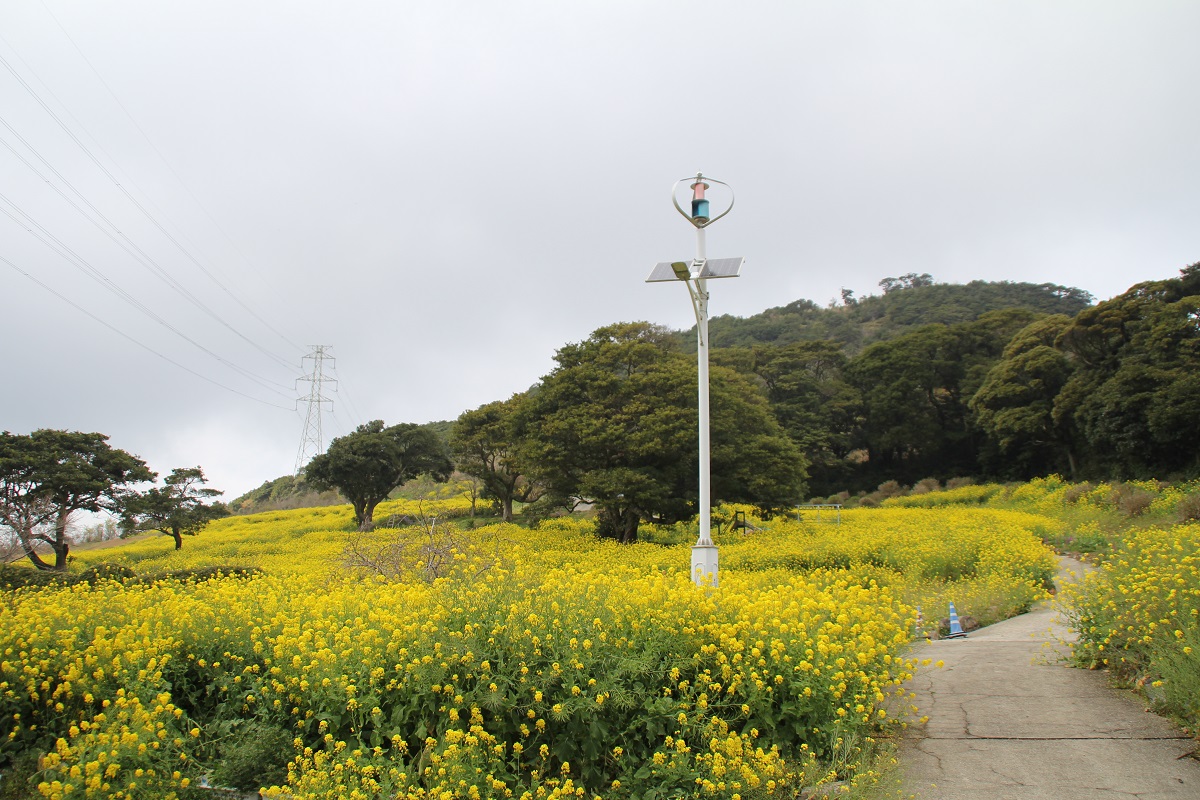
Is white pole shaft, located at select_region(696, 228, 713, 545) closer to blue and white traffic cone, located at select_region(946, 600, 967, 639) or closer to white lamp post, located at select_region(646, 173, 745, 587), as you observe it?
white lamp post, located at select_region(646, 173, 745, 587)

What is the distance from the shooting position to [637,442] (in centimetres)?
2138

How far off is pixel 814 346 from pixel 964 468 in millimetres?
11649

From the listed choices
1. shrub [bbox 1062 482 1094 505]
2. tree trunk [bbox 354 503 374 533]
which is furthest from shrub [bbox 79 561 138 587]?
shrub [bbox 1062 482 1094 505]

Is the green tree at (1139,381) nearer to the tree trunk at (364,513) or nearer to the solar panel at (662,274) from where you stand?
the solar panel at (662,274)

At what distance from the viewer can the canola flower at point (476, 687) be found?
4.05 metres

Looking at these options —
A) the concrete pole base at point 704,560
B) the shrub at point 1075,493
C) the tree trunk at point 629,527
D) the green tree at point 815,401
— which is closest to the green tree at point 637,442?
the tree trunk at point 629,527

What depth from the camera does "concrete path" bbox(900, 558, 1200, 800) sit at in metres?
3.98

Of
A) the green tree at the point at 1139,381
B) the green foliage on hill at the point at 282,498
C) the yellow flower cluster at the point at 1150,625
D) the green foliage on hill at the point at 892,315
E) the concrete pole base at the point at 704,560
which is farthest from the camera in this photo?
the green foliage on hill at the point at 892,315

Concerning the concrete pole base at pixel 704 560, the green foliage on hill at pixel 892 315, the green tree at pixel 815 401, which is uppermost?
the green foliage on hill at pixel 892 315

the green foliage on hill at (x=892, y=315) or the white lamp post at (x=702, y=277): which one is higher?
the green foliage on hill at (x=892, y=315)

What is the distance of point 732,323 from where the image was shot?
71500 mm

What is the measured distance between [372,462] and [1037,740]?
33.9 meters

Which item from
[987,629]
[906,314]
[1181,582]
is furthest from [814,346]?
[1181,582]

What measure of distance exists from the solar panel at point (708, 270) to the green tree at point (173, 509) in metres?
28.5
